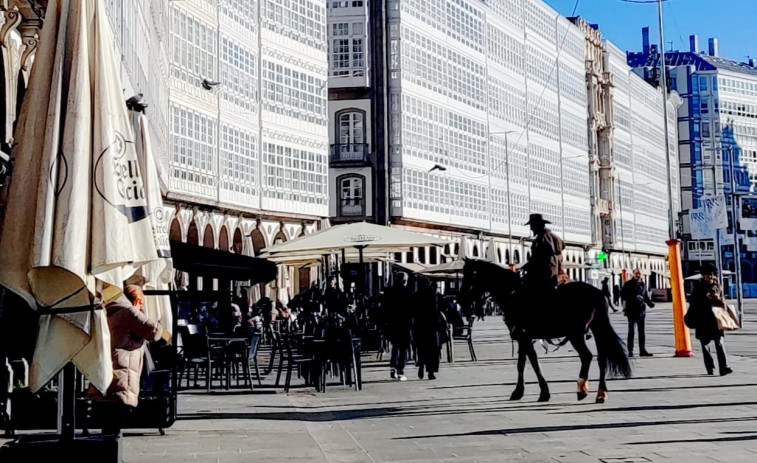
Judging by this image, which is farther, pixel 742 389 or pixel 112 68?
pixel 742 389

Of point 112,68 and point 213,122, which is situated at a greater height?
point 213,122

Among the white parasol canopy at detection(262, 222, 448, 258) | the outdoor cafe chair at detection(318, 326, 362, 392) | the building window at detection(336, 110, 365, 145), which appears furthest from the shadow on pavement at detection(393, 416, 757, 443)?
the building window at detection(336, 110, 365, 145)

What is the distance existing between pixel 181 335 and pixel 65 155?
10.8 metres

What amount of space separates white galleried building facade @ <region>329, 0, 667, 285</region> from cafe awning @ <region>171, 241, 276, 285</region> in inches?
1130

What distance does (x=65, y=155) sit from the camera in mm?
6703

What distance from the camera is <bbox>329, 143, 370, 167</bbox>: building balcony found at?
63438 millimetres

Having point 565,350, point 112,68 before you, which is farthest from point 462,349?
point 112,68

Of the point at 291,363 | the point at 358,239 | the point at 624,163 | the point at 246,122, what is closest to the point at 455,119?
the point at 246,122

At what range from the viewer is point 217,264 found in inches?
731

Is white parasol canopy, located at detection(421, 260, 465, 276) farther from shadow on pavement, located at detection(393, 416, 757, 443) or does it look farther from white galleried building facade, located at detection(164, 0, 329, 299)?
shadow on pavement, located at detection(393, 416, 757, 443)

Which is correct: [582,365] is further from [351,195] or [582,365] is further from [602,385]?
[351,195]

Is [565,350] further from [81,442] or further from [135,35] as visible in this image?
[81,442]

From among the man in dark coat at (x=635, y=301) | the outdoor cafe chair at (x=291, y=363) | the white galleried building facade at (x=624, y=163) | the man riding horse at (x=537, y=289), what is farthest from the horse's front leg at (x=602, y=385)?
the white galleried building facade at (x=624, y=163)

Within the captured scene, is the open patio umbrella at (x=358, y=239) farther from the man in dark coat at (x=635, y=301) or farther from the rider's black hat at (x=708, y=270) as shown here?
the rider's black hat at (x=708, y=270)
